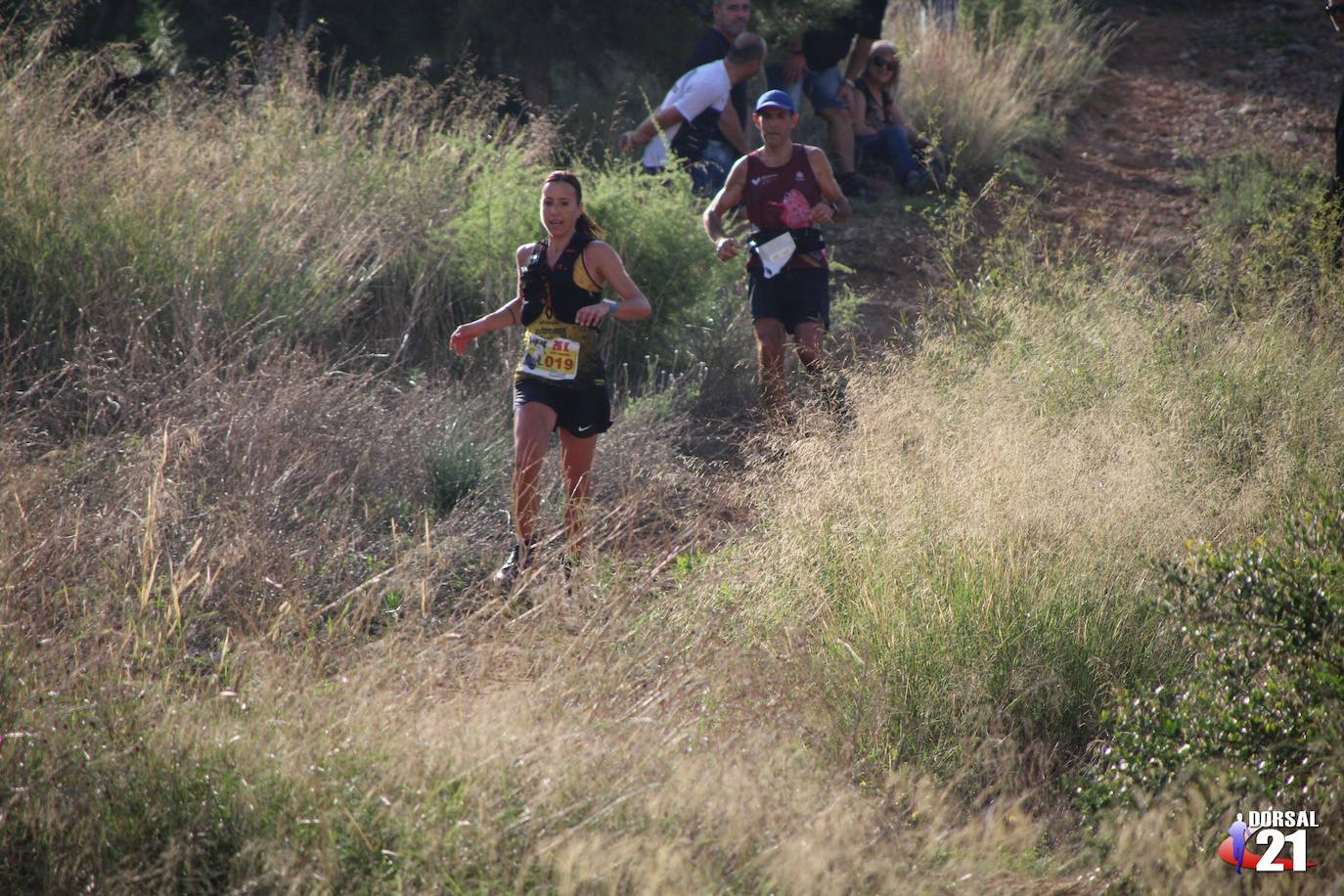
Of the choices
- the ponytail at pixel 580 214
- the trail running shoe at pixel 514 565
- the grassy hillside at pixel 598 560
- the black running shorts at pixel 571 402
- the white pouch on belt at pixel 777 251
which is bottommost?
the trail running shoe at pixel 514 565

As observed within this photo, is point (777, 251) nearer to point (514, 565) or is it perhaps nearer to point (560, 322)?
point (560, 322)

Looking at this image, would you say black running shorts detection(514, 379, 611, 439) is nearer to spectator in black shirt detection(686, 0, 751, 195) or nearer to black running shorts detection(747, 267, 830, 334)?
black running shorts detection(747, 267, 830, 334)

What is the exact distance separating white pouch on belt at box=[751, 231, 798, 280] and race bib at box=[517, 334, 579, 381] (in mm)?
1685

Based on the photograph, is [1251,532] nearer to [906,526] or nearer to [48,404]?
[906,526]

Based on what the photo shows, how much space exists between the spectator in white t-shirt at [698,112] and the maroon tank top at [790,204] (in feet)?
5.76

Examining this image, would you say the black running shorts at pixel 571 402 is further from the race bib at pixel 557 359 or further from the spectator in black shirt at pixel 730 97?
the spectator in black shirt at pixel 730 97

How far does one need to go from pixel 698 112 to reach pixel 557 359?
3.96 meters

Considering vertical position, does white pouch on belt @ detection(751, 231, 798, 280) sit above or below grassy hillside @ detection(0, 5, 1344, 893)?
above

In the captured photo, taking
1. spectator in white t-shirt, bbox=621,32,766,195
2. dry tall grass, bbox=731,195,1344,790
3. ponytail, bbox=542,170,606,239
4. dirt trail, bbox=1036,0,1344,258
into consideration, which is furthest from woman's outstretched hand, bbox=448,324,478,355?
dirt trail, bbox=1036,0,1344,258

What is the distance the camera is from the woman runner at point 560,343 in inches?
202

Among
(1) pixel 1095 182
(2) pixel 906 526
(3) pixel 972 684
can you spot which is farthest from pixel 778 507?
(1) pixel 1095 182

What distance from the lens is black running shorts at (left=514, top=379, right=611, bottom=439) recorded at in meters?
5.20

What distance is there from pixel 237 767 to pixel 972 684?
2.14 meters

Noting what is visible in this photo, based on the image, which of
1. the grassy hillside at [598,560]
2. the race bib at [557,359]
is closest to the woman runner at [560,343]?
the race bib at [557,359]
